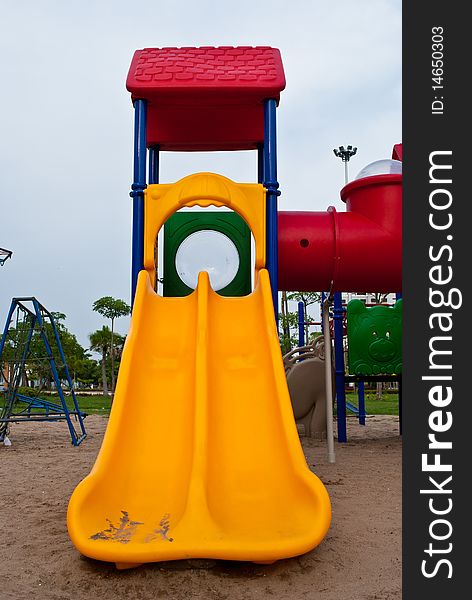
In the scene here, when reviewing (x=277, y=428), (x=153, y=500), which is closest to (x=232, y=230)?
(x=277, y=428)

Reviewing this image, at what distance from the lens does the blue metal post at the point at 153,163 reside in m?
8.05

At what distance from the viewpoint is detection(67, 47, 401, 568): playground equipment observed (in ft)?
11.4

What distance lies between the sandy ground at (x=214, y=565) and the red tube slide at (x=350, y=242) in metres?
2.42

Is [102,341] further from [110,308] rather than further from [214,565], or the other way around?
[214,565]

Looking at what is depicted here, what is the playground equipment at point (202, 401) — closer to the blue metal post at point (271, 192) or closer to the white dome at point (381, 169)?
the blue metal post at point (271, 192)

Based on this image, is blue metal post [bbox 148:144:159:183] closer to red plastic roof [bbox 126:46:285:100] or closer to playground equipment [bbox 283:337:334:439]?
red plastic roof [bbox 126:46:285:100]

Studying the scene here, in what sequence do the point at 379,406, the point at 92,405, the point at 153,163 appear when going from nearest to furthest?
the point at 153,163, the point at 379,406, the point at 92,405

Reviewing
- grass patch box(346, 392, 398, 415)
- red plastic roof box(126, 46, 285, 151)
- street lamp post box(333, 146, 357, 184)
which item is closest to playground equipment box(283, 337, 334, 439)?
red plastic roof box(126, 46, 285, 151)

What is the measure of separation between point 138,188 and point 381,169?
315 centimetres

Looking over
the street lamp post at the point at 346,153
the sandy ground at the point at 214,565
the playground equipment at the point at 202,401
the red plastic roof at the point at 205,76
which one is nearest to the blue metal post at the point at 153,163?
the playground equipment at the point at 202,401

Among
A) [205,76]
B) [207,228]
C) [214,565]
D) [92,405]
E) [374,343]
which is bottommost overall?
[92,405]

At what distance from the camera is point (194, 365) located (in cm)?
489

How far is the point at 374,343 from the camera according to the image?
28.3ft

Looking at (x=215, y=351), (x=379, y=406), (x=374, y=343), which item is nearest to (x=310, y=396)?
(x=374, y=343)
